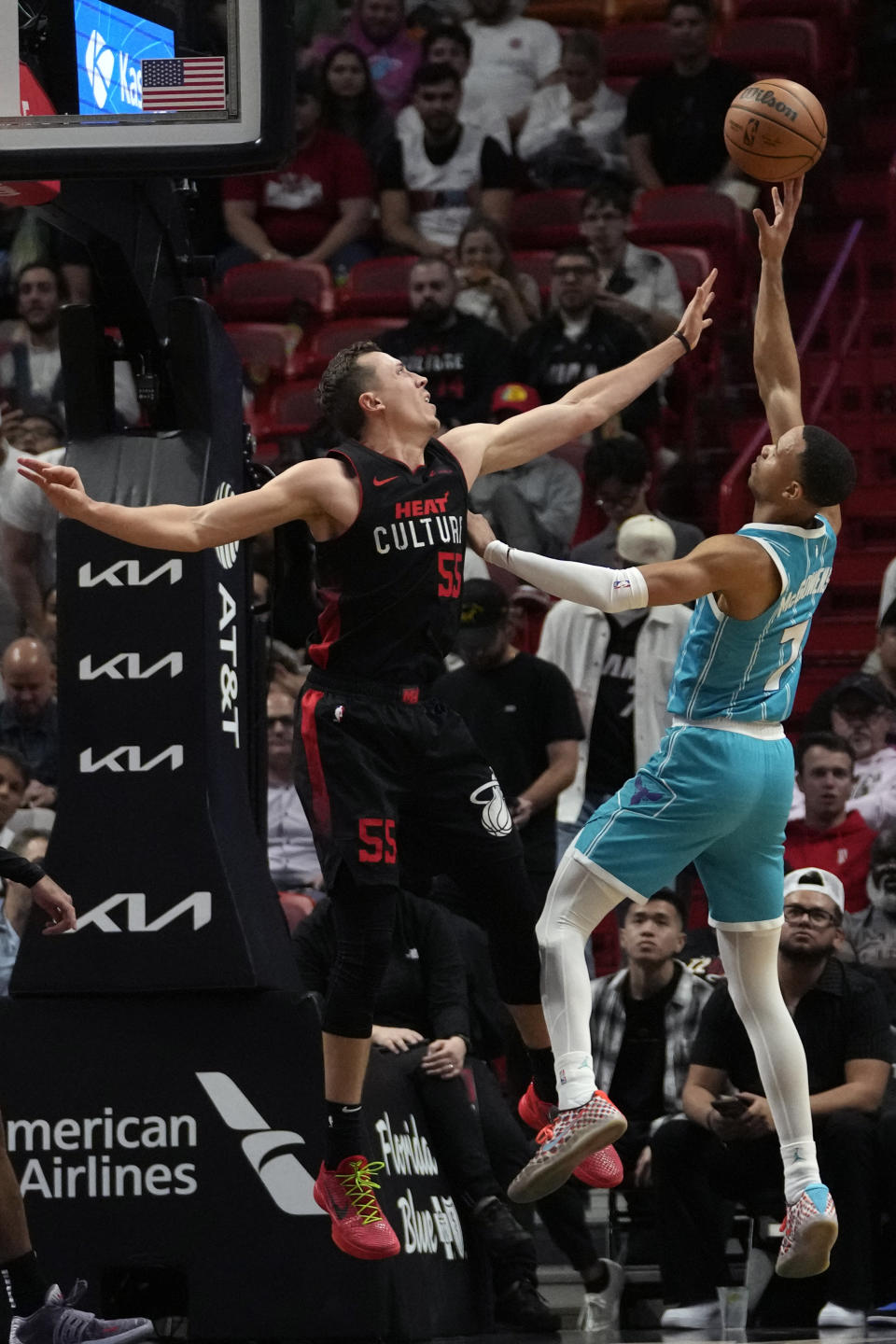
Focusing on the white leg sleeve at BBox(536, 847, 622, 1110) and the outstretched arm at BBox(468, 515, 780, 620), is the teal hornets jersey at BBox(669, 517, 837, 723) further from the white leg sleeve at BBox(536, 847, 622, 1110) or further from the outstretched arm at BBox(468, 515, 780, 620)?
the white leg sleeve at BBox(536, 847, 622, 1110)

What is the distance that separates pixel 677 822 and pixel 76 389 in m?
2.39

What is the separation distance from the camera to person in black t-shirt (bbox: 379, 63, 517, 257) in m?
12.3

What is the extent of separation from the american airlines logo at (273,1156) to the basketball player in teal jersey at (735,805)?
3.14ft

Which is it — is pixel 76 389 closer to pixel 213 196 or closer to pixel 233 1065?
pixel 233 1065

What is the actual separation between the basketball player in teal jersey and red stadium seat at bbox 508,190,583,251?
7.19 meters

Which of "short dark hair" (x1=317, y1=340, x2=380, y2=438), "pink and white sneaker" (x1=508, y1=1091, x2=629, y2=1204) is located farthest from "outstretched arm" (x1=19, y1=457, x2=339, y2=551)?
"pink and white sneaker" (x1=508, y1=1091, x2=629, y2=1204)

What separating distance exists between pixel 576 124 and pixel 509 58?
0.69 m

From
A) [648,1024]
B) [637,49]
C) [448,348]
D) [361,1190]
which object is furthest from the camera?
[637,49]

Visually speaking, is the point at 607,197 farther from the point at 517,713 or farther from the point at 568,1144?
the point at 568,1144

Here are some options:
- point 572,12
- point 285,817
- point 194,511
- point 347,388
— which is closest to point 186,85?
point 347,388

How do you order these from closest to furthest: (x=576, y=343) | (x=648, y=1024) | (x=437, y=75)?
1. (x=648, y=1024)
2. (x=576, y=343)
3. (x=437, y=75)

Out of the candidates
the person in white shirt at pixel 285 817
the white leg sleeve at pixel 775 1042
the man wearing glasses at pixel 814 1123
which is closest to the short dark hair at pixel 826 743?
the man wearing glasses at pixel 814 1123

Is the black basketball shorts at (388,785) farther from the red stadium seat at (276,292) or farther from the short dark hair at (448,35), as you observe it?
the short dark hair at (448,35)

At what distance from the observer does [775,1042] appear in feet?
17.7
